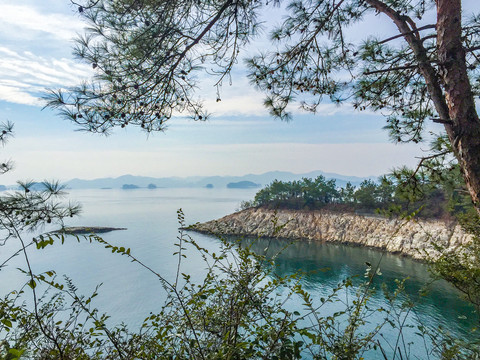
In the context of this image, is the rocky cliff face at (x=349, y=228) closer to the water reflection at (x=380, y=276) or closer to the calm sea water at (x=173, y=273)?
the water reflection at (x=380, y=276)

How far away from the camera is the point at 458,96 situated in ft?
8.04

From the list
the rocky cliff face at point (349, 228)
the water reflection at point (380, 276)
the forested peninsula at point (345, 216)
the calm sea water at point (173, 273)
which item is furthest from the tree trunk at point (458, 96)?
the rocky cliff face at point (349, 228)

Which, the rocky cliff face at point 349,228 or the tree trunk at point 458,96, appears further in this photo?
the rocky cliff face at point 349,228

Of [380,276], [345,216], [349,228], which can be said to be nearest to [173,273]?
[380,276]

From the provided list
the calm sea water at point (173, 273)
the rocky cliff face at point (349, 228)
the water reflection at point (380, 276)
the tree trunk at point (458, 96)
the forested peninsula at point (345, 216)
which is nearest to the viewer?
the tree trunk at point (458, 96)

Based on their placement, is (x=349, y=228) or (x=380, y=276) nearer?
(x=380, y=276)

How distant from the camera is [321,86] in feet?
13.1

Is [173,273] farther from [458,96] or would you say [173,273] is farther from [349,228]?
[458,96]

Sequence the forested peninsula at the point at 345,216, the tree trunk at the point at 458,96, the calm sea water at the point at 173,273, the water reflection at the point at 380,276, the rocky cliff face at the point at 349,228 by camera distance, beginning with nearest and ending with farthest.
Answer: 1. the tree trunk at the point at 458,96
2. the water reflection at the point at 380,276
3. the calm sea water at the point at 173,273
4. the rocky cliff face at the point at 349,228
5. the forested peninsula at the point at 345,216

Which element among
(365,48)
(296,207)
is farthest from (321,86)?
(296,207)

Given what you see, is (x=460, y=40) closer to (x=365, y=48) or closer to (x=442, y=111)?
(x=442, y=111)

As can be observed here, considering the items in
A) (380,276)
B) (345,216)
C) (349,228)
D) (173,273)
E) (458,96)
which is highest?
(458,96)

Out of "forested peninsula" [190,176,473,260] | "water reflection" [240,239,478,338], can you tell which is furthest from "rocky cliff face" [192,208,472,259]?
"water reflection" [240,239,478,338]

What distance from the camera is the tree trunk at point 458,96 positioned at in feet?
7.61
